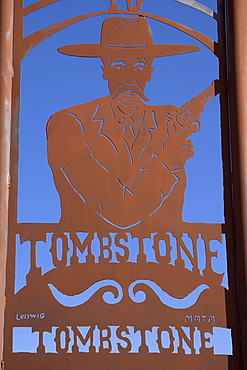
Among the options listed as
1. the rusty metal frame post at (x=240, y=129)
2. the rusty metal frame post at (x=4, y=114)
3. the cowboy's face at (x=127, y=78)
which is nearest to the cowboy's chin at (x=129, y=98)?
the cowboy's face at (x=127, y=78)

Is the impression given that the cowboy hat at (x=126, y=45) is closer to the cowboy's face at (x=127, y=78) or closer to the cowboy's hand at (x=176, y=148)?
the cowboy's face at (x=127, y=78)

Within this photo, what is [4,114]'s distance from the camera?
4461mm

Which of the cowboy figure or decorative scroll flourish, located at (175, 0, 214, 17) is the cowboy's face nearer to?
the cowboy figure

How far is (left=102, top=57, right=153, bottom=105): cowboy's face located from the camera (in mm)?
4617

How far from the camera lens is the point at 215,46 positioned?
470 cm

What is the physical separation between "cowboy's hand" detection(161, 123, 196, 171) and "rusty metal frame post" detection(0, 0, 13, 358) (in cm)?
87

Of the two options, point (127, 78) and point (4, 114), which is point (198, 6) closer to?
point (127, 78)

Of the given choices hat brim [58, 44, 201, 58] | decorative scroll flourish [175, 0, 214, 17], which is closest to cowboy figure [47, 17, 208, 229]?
hat brim [58, 44, 201, 58]

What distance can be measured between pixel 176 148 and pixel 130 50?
0.65 metres

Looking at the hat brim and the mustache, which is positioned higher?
the hat brim

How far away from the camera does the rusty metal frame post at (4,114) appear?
428 cm

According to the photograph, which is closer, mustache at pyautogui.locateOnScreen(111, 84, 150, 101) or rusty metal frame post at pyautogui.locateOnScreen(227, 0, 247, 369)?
rusty metal frame post at pyautogui.locateOnScreen(227, 0, 247, 369)

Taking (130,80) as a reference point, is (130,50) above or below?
above

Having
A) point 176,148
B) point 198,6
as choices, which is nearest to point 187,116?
point 176,148
